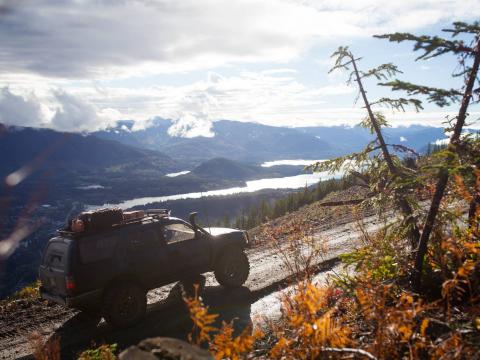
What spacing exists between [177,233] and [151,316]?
2128mm

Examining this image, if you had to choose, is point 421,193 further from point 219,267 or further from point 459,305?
point 219,267

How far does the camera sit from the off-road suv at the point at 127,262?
831 centimetres

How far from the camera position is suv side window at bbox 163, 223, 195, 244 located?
32.3ft

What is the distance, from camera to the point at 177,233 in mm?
10086

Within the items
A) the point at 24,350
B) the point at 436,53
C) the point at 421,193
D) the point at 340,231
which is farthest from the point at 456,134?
the point at 340,231

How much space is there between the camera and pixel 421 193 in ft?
22.8

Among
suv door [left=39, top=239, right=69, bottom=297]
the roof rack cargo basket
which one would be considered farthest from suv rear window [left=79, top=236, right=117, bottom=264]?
the roof rack cargo basket

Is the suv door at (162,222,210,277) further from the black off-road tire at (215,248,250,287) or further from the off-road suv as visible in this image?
the black off-road tire at (215,248,250,287)

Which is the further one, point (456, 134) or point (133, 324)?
point (133, 324)

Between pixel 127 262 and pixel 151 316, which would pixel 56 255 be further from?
pixel 151 316

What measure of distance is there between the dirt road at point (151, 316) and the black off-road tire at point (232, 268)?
0.84ft

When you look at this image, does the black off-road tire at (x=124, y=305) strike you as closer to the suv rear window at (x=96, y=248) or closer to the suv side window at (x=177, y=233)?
the suv rear window at (x=96, y=248)

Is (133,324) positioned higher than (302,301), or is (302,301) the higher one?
(302,301)

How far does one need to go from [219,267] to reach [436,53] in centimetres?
753
